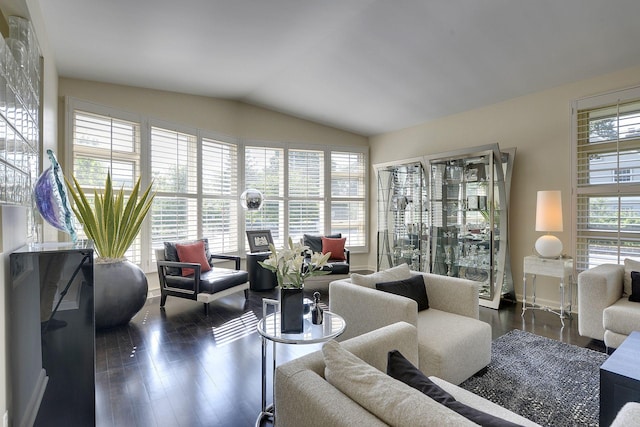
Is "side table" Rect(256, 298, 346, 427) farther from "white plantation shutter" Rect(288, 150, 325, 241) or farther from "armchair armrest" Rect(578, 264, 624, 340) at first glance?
"white plantation shutter" Rect(288, 150, 325, 241)

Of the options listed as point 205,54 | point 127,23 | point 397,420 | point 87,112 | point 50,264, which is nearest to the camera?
point 397,420

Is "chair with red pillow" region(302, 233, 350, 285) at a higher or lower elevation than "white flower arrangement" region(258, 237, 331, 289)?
lower

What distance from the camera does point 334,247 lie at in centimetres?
558

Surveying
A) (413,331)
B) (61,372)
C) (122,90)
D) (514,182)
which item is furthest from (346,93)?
(61,372)

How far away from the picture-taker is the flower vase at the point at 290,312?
1.99 metres

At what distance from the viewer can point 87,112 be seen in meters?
4.19

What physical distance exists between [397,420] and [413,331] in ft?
3.27

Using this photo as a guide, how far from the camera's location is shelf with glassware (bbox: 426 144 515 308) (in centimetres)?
430

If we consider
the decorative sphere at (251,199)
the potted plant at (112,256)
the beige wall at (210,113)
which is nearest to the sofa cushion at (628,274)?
the beige wall at (210,113)

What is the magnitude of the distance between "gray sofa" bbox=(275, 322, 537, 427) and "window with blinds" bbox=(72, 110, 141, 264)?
143 inches

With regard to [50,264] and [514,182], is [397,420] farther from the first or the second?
[514,182]

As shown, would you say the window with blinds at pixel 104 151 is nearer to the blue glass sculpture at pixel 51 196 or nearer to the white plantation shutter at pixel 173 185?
the white plantation shutter at pixel 173 185

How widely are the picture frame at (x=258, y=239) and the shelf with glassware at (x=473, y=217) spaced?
2.65 metres

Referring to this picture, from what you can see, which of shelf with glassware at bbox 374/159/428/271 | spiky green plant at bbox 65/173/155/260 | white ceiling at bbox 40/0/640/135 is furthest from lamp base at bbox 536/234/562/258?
spiky green plant at bbox 65/173/155/260
